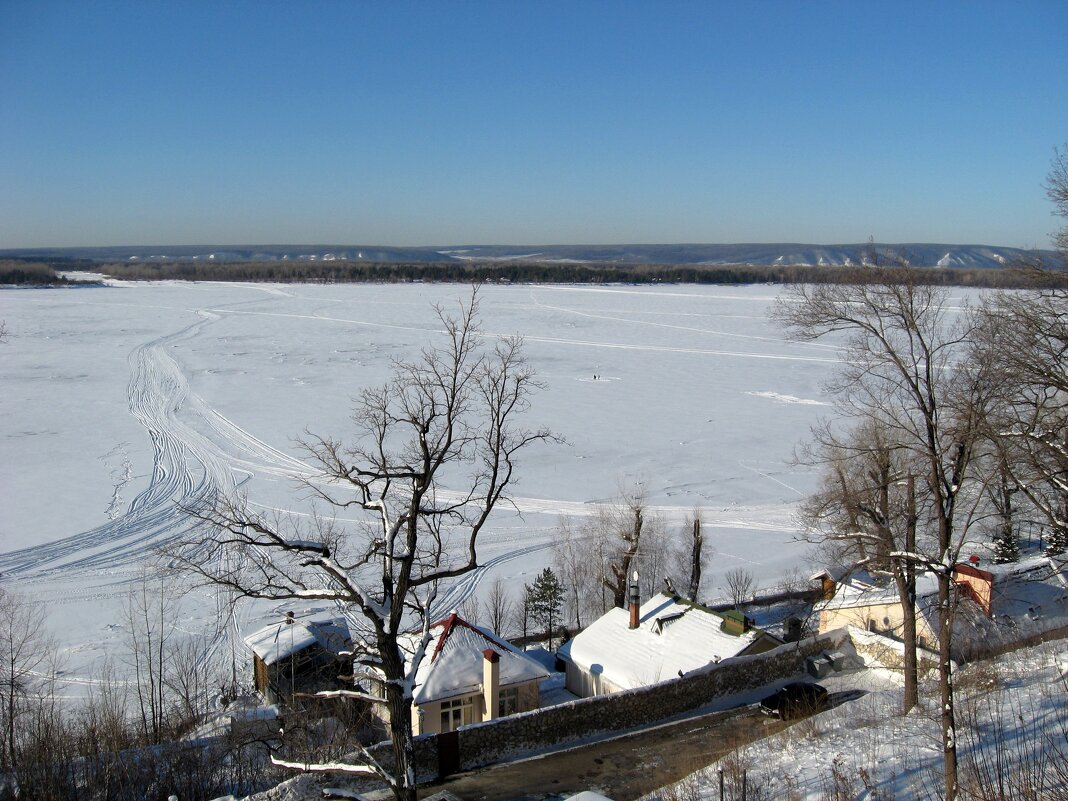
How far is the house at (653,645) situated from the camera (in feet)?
48.3

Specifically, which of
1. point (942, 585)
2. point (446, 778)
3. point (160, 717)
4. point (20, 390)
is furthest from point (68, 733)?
point (20, 390)

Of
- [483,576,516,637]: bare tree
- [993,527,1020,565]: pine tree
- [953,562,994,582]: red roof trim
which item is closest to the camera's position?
[953,562,994,582]: red roof trim

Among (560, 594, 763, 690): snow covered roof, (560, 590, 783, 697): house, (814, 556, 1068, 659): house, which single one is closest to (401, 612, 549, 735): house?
(560, 590, 783, 697): house

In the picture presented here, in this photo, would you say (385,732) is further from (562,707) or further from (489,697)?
(562,707)

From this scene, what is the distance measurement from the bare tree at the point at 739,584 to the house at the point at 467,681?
24.9 ft

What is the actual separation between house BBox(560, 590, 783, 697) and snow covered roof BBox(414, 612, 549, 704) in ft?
5.43

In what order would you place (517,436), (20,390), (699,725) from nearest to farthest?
1. (699,725)
2. (517,436)
3. (20,390)

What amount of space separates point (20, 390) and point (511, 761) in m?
35.7

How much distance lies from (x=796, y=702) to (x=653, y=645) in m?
3.34

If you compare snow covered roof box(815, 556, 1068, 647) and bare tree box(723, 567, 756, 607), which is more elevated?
snow covered roof box(815, 556, 1068, 647)

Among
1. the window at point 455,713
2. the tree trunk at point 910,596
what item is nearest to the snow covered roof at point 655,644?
the window at point 455,713

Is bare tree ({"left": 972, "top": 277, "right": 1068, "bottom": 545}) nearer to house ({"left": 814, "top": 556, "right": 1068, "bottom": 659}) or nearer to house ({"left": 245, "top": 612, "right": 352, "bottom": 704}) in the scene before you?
house ({"left": 814, "top": 556, "right": 1068, "bottom": 659})

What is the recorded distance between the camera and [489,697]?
13578 mm

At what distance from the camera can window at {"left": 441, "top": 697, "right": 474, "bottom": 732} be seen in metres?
13.5
